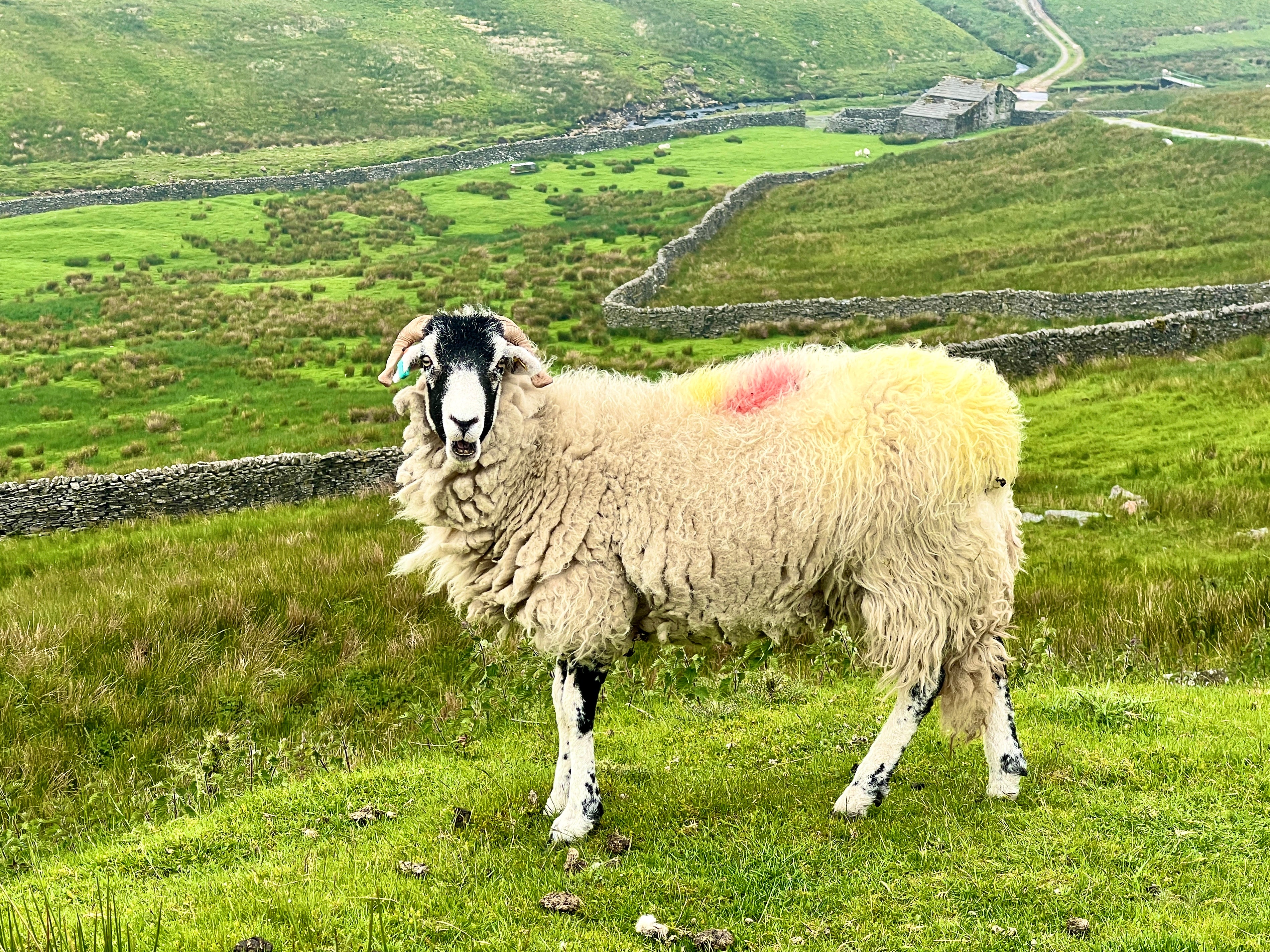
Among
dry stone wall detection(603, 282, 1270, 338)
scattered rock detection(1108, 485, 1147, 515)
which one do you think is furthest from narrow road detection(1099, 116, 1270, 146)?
scattered rock detection(1108, 485, 1147, 515)

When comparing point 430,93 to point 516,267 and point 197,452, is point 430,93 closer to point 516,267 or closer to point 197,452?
point 516,267

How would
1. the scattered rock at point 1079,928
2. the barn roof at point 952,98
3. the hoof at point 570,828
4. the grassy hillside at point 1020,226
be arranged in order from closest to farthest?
the scattered rock at point 1079,928
the hoof at point 570,828
the grassy hillside at point 1020,226
the barn roof at point 952,98

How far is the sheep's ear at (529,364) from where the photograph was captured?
5.15 metres

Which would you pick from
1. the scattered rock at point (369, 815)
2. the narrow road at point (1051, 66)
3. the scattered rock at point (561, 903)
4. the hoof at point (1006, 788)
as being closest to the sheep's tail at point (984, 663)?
the hoof at point (1006, 788)

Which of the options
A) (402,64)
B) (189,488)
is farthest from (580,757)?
(402,64)

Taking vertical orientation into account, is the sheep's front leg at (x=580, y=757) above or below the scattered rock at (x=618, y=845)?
above

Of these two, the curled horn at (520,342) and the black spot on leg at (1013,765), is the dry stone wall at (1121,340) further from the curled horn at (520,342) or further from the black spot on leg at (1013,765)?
the curled horn at (520,342)

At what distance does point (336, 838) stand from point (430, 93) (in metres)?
86.5

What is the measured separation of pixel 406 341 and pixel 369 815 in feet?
8.41

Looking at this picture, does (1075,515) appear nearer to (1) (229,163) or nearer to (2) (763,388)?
(2) (763,388)

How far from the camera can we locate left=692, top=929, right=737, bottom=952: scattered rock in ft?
12.9

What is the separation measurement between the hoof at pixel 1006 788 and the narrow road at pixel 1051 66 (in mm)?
76951

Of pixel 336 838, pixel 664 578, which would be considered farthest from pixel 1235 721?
pixel 336 838

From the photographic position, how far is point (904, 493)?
492 cm
